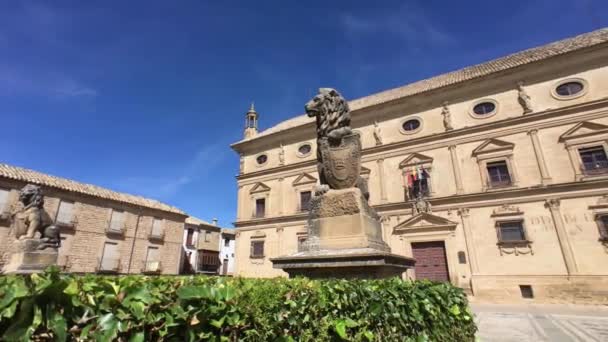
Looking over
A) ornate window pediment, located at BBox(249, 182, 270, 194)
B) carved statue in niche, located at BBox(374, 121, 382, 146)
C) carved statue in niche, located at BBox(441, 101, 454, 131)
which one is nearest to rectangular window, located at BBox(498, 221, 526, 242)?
carved statue in niche, located at BBox(441, 101, 454, 131)

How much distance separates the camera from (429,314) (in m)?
2.83

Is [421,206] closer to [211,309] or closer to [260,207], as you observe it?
[260,207]

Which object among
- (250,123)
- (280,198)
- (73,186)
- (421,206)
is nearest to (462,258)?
(421,206)

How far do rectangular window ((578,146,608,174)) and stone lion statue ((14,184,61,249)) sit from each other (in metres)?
21.8

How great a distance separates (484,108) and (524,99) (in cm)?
196

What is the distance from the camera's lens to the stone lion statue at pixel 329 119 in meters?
5.25

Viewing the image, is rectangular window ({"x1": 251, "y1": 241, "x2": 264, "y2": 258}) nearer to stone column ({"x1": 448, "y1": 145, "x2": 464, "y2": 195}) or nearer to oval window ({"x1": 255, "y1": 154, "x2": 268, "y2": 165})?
oval window ({"x1": 255, "y1": 154, "x2": 268, "y2": 165})

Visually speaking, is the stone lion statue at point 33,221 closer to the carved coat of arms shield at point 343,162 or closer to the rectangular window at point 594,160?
the carved coat of arms shield at point 343,162

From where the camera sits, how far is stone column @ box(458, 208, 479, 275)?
15.4 metres

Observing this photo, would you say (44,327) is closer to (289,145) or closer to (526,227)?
(526,227)

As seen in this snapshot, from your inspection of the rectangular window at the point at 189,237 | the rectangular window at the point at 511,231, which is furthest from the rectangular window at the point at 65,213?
the rectangular window at the point at 511,231

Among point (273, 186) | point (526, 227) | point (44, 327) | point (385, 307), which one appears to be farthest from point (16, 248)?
point (526, 227)

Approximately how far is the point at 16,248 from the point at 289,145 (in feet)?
60.0

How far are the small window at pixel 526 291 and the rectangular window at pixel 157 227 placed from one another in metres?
29.0
